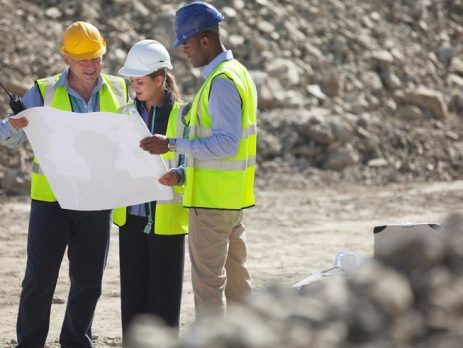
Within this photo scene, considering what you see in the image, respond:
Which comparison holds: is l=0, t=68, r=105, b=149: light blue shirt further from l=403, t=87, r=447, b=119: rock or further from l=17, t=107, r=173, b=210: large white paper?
l=403, t=87, r=447, b=119: rock

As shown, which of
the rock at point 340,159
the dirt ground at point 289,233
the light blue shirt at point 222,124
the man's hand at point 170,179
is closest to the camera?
the light blue shirt at point 222,124

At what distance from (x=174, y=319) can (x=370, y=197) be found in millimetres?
7375

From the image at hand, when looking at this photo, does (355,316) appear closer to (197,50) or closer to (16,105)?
(197,50)

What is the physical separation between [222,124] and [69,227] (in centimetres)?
125

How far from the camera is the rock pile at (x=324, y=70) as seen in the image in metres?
14.3

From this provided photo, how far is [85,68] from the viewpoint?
605 cm

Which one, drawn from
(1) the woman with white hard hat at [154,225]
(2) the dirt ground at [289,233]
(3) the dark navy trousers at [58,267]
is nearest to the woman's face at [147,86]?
(1) the woman with white hard hat at [154,225]

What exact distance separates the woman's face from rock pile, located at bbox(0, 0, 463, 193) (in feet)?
23.4

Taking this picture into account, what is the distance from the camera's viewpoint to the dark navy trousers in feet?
19.8

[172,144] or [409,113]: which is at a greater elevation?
[409,113]

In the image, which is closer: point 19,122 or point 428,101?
point 19,122

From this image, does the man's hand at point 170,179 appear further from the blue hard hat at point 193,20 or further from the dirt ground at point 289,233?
the dirt ground at point 289,233

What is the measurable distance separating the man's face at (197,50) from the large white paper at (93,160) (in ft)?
1.69

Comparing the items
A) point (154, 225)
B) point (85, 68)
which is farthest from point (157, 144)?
point (85, 68)
